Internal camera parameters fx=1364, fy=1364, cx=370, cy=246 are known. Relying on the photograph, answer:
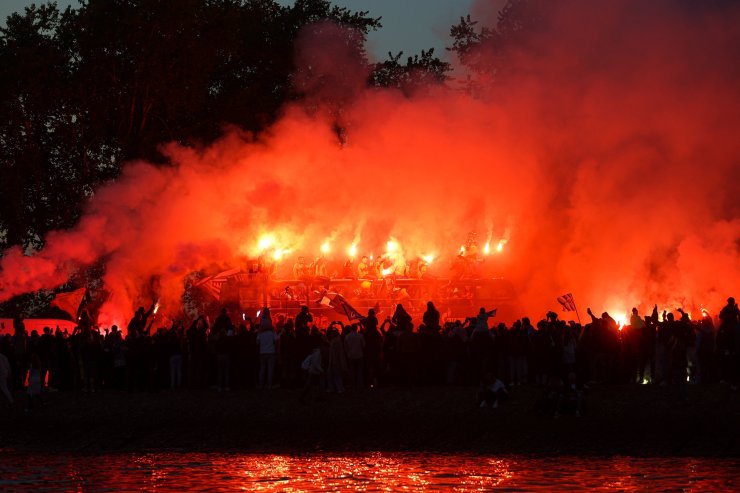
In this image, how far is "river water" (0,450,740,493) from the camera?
22.4 m

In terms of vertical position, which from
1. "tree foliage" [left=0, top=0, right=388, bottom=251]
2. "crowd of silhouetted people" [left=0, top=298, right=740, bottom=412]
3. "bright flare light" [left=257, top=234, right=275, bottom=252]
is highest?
"tree foliage" [left=0, top=0, right=388, bottom=251]

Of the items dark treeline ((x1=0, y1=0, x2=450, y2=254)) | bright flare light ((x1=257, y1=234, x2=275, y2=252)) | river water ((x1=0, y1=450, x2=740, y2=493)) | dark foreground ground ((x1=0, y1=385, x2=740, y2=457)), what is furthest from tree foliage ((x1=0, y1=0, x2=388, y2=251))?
river water ((x1=0, y1=450, x2=740, y2=493))

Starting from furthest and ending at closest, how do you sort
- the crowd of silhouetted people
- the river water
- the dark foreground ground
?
1. the crowd of silhouetted people
2. the dark foreground ground
3. the river water

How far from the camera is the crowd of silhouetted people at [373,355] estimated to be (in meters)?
30.7

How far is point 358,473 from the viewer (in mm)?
23859

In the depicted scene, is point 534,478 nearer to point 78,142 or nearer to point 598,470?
point 598,470

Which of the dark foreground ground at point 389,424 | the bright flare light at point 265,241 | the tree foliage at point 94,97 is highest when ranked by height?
the tree foliage at point 94,97

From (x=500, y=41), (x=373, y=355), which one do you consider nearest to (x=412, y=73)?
(x=500, y=41)

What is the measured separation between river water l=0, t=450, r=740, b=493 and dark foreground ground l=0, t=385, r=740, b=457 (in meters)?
0.87

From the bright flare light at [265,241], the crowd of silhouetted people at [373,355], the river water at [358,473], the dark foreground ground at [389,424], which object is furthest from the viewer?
the bright flare light at [265,241]

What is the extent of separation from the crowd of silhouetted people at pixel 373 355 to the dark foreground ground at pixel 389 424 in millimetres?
840

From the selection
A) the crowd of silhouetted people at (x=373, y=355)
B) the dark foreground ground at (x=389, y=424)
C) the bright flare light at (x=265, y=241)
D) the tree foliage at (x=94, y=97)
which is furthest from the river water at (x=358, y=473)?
the tree foliage at (x=94, y=97)

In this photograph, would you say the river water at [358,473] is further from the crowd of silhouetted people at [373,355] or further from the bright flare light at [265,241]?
the bright flare light at [265,241]

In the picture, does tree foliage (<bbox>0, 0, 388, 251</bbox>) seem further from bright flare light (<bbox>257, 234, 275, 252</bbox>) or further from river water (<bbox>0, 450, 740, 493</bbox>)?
river water (<bbox>0, 450, 740, 493</bbox>)
